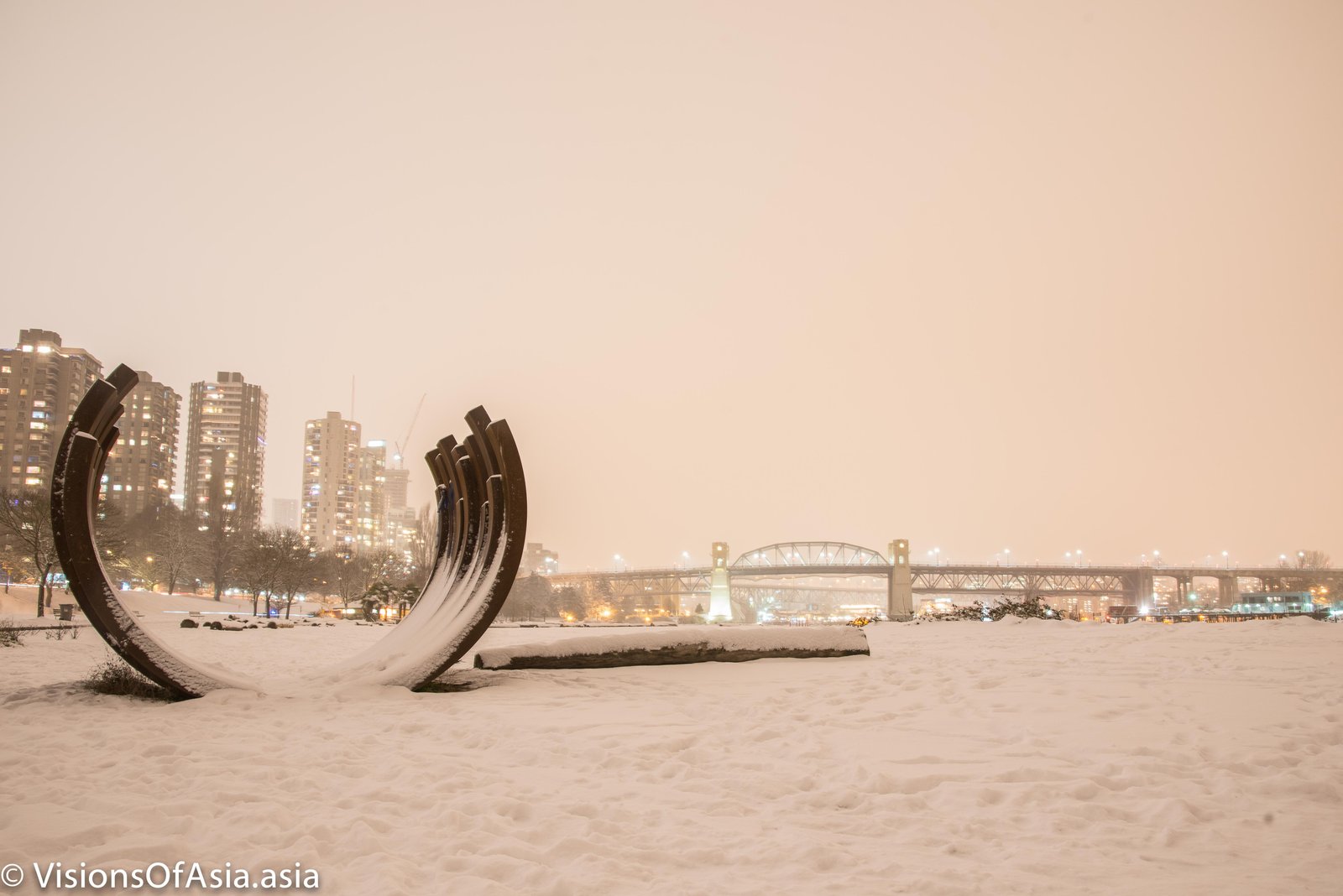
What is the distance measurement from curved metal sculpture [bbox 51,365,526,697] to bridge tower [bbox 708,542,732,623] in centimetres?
6988

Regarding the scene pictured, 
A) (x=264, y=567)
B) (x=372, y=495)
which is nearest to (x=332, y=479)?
(x=372, y=495)

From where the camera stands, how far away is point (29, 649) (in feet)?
47.2

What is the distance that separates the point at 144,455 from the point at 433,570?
378ft

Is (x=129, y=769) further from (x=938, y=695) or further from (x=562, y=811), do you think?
(x=938, y=695)

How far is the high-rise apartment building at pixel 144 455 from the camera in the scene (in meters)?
103

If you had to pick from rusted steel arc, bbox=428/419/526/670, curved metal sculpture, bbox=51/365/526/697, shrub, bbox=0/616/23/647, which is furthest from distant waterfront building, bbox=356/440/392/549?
rusted steel arc, bbox=428/419/526/670

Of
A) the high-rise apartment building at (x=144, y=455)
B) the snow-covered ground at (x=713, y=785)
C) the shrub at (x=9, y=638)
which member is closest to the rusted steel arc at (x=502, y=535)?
the snow-covered ground at (x=713, y=785)

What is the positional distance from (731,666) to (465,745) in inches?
199

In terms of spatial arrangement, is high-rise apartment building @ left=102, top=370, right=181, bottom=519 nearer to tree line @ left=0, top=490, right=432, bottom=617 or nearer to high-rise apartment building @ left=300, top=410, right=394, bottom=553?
tree line @ left=0, top=490, right=432, bottom=617

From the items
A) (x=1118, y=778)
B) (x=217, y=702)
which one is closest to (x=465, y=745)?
(x=217, y=702)

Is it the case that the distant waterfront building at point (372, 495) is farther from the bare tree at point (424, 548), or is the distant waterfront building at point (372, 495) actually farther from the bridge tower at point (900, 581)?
the bridge tower at point (900, 581)

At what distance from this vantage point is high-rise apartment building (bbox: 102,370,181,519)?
10344 centimetres

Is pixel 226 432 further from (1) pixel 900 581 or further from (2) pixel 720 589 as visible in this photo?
(1) pixel 900 581

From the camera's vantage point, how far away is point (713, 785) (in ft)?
15.4
